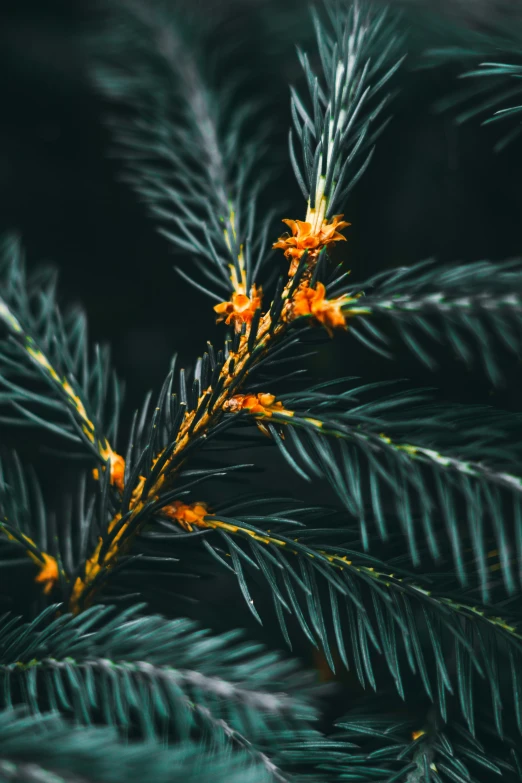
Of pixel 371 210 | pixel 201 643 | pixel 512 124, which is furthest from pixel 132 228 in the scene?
pixel 201 643

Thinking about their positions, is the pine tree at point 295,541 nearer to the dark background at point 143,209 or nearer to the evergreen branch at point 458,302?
the evergreen branch at point 458,302

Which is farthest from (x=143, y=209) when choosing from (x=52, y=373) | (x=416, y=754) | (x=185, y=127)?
(x=416, y=754)

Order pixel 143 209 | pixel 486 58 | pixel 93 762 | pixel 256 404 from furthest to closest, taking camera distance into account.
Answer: pixel 143 209 < pixel 486 58 < pixel 256 404 < pixel 93 762

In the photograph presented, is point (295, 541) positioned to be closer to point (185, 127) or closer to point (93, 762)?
point (93, 762)

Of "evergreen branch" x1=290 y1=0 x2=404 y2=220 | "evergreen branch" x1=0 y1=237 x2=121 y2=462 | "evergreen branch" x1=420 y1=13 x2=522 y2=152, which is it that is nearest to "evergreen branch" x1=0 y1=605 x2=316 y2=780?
"evergreen branch" x1=0 y1=237 x2=121 y2=462

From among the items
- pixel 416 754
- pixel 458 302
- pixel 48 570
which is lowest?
pixel 416 754

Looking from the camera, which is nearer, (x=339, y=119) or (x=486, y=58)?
(x=339, y=119)

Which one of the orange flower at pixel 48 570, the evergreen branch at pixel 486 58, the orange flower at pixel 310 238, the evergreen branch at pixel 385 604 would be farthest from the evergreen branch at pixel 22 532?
the evergreen branch at pixel 486 58

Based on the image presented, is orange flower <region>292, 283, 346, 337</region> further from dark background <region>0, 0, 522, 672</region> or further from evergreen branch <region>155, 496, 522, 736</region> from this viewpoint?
dark background <region>0, 0, 522, 672</region>
